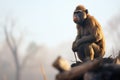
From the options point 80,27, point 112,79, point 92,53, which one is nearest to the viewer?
point 112,79

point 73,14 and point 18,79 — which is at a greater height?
point 73,14

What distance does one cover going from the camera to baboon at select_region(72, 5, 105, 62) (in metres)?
9.44

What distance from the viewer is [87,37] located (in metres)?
9.50

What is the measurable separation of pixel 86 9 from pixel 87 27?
2.14 ft

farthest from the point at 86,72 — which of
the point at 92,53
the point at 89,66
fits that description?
the point at 92,53

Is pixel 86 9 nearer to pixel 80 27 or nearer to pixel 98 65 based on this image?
pixel 80 27

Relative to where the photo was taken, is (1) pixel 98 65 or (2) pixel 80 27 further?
(2) pixel 80 27

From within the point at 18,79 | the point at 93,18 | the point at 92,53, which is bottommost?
the point at 18,79

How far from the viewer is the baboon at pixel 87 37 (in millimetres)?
9438

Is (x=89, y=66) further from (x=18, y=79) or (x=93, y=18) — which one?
(x=18, y=79)

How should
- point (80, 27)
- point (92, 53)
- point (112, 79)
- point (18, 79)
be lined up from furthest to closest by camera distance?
point (18, 79), point (80, 27), point (92, 53), point (112, 79)

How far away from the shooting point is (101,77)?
669 centimetres

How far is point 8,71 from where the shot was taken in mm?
60344

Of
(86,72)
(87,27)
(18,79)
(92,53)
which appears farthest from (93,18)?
(18,79)
